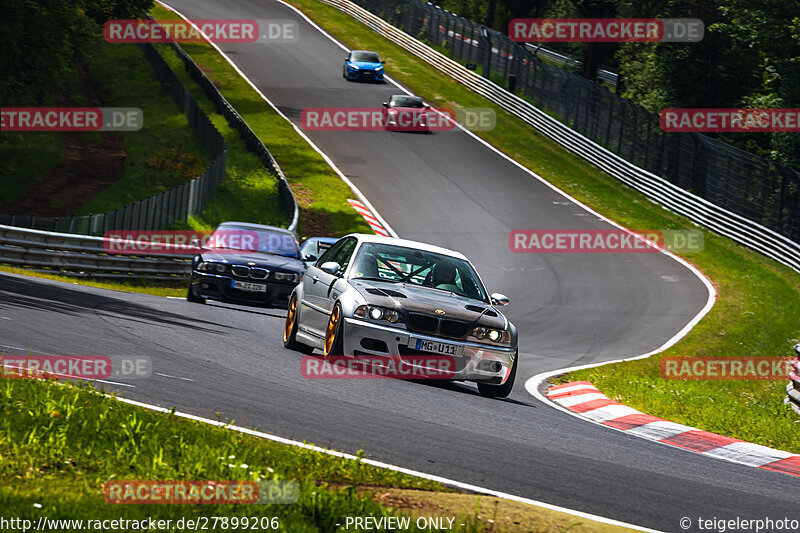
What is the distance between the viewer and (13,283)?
51.6 ft

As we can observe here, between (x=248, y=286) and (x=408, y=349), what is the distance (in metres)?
7.76

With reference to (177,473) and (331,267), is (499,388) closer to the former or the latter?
(331,267)

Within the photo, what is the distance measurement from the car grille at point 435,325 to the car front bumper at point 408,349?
0.06 metres

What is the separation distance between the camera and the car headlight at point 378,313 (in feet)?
34.4

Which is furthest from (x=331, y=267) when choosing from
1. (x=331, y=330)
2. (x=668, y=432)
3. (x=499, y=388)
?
(x=668, y=432)

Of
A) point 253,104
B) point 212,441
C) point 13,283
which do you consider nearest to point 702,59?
point 253,104

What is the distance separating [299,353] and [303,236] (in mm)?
20401

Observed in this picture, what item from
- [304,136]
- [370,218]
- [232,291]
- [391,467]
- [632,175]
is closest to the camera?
[391,467]

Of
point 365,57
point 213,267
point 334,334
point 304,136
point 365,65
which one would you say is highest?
point 365,57

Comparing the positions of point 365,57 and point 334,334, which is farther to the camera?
point 365,57

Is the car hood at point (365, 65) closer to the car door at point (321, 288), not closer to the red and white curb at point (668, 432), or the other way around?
the red and white curb at point (668, 432)

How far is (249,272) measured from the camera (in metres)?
17.8

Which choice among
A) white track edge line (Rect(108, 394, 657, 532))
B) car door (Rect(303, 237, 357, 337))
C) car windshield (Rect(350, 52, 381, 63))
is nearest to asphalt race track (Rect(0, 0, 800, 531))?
white track edge line (Rect(108, 394, 657, 532))

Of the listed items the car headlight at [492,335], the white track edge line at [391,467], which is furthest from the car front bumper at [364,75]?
the white track edge line at [391,467]
